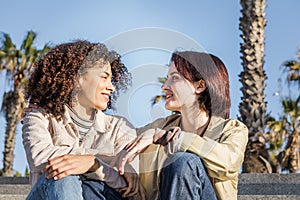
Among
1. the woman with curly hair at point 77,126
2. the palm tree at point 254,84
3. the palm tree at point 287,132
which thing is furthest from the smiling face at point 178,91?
the palm tree at point 287,132

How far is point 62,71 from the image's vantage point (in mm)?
2418

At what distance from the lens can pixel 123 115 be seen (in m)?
2.53

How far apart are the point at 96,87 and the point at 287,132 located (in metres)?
14.1

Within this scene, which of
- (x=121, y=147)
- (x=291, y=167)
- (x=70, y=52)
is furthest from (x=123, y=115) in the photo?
(x=291, y=167)

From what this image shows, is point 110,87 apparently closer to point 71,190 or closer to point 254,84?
point 71,190

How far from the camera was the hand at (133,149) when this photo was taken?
7.25 ft

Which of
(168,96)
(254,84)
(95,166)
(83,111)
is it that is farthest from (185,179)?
(254,84)

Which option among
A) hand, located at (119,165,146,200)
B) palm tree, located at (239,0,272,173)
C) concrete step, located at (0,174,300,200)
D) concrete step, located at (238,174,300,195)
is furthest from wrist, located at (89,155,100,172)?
palm tree, located at (239,0,272,173)

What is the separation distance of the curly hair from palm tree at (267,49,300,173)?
12.5 meters

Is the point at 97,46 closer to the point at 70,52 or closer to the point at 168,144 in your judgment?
the point at 70,52

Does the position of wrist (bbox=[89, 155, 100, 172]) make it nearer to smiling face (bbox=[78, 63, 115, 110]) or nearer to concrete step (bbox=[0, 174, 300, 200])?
smiling face (bbox=[78, 63, 115, 110])

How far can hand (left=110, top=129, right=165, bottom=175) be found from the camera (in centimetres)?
221

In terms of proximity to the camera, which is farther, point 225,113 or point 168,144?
point 225,113

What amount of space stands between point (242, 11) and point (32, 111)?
182 inches
